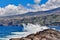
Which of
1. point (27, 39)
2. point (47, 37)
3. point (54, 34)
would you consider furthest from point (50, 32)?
point (27, 39)

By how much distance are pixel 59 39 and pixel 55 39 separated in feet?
1.89

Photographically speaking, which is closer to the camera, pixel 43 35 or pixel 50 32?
pixel 43 35

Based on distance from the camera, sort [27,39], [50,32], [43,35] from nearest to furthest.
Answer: [27,39], [43,35], [50,32]

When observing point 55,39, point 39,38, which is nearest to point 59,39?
point 55,39

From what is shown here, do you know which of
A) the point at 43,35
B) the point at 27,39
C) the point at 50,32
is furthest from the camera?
the point at 50,32

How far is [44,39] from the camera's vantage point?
2764 cm

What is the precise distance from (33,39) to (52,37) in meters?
2.90

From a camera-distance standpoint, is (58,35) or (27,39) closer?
(27,39)

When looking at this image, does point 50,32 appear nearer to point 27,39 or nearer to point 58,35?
point 58,35

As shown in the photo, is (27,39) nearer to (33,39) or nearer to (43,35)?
(33,39)

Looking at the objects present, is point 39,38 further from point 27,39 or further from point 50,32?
point 50,32

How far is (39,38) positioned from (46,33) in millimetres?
2649

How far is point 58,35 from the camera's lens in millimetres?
30500

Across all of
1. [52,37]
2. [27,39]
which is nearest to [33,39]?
[27,39]
